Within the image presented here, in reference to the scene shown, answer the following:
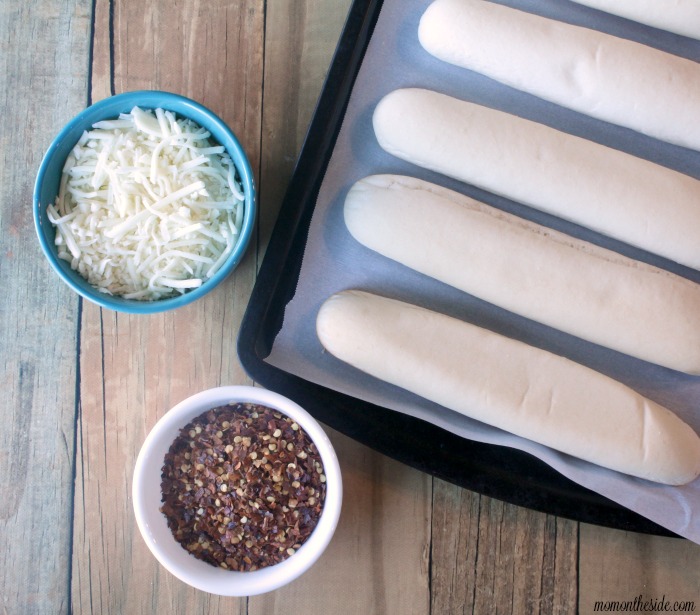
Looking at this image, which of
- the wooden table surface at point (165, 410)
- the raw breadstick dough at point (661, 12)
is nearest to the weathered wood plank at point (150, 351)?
the wooden table surface at point (165, 410)

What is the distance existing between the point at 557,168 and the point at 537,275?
6.4 inches

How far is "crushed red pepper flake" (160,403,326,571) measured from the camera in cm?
96

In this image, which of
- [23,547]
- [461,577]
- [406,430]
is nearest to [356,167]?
[406,430]

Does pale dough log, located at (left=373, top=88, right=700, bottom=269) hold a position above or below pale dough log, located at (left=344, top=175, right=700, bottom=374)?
above

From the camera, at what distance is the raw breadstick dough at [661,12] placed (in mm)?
938

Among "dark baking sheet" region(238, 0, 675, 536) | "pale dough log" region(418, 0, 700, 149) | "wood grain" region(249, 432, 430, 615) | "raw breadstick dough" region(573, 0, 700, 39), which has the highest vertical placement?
"raw breadstick dough" region(573, 0, 700, 39)

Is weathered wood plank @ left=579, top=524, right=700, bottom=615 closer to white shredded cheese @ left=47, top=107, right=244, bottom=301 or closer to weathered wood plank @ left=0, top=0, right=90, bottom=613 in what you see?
white shredded cheese @ left=47, top=107, right=244, bottom=301

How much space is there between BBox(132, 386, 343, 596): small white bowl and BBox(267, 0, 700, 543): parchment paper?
0.07 m

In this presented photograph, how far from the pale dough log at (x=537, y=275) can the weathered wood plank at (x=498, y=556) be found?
352mm

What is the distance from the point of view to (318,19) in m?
1.08

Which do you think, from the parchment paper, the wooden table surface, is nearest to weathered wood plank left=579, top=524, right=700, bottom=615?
the wooden table surface

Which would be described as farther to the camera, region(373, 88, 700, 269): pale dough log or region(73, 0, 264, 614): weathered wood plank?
region(73, 0, 264, 614): weathered wood plank

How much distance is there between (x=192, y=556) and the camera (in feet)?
3.17

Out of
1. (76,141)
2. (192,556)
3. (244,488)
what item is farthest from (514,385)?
(76,141)
